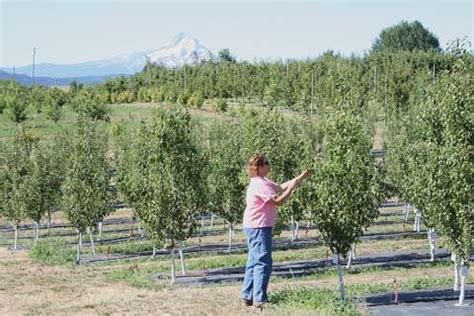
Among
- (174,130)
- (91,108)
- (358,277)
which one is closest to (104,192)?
(174,130)

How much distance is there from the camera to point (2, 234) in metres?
51.4

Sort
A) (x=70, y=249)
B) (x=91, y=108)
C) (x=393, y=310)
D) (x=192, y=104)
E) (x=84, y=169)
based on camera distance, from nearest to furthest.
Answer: (x=393, y=310) < (x=84, y=169) < (x=70, y=249) < (x=91, y=108) < (x=192, y=104)

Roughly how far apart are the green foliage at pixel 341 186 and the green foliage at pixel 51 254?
16.8m

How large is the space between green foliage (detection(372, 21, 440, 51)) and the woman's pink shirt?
145155 mm

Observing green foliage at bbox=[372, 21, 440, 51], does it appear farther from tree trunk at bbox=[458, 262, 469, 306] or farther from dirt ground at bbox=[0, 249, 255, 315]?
tree trunk at bbox=[458, 262, 469, 306]

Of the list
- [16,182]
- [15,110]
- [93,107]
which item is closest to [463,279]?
[16,182]

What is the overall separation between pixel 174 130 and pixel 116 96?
75498 mm

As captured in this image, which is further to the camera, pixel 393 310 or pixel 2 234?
pixel 2 234

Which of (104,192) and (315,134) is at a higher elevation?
(315,134)

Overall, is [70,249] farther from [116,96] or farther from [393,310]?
[116,96]

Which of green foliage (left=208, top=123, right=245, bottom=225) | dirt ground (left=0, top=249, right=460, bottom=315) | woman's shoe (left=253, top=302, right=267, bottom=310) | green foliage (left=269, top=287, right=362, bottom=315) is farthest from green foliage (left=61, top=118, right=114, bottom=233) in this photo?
woman's shoe (left=253, top=302, right=267, bottom=310)

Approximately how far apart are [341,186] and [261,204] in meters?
11.5

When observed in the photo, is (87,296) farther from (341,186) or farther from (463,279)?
(463,279)

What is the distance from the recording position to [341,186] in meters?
23.0
